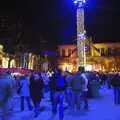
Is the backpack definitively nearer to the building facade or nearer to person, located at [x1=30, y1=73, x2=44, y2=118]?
person, located at [x1=30, y1=73, x2=44, y2=118]

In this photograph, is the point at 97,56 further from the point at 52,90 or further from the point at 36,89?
the point at 52,90

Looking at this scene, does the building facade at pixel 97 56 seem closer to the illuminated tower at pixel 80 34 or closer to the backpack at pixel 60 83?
the illuminated tower at pixel 80 34

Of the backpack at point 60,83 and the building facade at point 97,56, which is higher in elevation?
the building facade at point 97,56

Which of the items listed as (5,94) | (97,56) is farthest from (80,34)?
(97,56)

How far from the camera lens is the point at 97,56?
121875 millimetres

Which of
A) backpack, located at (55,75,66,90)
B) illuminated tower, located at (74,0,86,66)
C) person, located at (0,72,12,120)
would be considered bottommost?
person, located at (0,72,12,120)

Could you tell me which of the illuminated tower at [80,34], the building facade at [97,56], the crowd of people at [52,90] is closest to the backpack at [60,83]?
the crowd of people at [52,90]

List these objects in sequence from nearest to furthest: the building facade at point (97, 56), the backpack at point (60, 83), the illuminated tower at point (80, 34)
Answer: the backpack at point (60, 83), the illuminated tower at point (80, 34), the building facade at point (97, 56)

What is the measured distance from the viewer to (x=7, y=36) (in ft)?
256

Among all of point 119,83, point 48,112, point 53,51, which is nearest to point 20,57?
point 53,51

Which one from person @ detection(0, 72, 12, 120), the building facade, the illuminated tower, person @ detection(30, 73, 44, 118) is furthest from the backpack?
the building facade

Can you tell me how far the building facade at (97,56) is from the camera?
384ft

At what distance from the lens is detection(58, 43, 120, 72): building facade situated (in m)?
117

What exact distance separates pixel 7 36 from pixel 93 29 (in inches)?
2165
